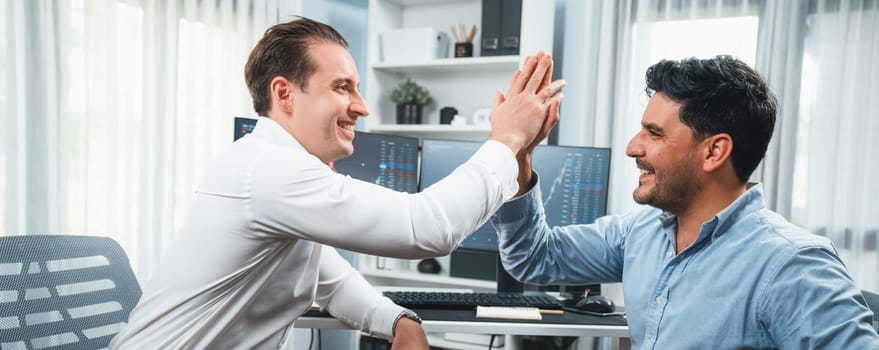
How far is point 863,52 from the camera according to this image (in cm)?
269

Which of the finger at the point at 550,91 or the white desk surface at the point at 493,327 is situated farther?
the white desk surface at the point at 493,327

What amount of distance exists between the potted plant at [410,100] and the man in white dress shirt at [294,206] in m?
1.84

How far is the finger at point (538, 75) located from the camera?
1.07m

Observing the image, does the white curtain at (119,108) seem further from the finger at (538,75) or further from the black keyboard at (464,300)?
the finger at (538,75)

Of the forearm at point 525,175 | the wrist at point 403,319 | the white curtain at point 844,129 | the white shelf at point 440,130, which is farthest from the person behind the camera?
the white shelf at point 440,130

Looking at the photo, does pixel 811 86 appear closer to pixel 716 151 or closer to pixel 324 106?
pixel 716 151

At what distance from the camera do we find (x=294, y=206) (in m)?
1.00

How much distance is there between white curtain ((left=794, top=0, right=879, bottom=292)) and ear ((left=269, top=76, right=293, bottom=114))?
247 cm

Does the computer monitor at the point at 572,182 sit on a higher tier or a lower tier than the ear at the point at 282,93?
lower

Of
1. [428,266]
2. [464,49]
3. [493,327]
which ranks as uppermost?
[464,49]

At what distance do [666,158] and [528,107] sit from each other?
383 mm

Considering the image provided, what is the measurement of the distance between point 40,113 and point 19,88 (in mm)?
114

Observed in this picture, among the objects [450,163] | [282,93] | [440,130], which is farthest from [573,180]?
[282,93]

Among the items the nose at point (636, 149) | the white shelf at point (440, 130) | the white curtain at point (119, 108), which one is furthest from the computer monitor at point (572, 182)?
the white curtain at point (119, 108)
